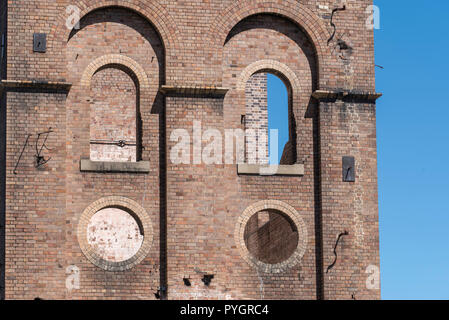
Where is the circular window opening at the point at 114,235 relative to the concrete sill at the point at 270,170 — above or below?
below

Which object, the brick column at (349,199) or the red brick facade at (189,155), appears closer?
the red brick facade at (189,155)

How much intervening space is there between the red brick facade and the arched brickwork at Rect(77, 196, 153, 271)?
0.03 m

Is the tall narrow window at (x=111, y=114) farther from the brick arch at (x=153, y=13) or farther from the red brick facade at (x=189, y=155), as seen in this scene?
the brick arch at (x=153, y=13)

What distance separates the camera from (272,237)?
3450cm

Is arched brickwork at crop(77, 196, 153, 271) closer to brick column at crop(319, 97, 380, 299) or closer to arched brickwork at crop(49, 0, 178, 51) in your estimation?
arched brickwork at crop(49, 0, 178, 51)

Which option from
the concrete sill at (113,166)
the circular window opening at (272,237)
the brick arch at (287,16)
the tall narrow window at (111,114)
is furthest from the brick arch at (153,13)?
the tall narrow window at (111,114)

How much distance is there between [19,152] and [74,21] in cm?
322

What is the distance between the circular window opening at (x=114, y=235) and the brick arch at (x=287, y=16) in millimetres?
9839

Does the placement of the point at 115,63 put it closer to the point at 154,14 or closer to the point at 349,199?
the point at 154,14

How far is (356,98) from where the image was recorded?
3117 cm

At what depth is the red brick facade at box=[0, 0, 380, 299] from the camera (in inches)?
1157

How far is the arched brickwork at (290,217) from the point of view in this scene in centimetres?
3017
